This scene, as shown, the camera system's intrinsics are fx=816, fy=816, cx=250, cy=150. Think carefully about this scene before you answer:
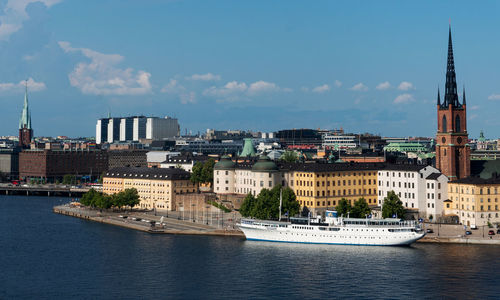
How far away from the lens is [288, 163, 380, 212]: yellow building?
433 ft

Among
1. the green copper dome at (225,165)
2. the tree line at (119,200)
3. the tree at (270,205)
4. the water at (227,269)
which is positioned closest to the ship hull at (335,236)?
the water at (227,269)

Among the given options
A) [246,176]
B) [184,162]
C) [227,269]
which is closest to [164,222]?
[246,176]

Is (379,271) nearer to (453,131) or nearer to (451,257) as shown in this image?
(451,257)

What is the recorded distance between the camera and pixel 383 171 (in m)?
135

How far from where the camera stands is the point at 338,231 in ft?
360

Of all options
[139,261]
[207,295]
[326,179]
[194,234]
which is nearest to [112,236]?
[194,234]

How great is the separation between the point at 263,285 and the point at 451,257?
26765 mm

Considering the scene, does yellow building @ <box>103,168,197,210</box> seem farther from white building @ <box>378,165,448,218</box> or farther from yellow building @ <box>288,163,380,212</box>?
white building @ <box>378,165,448,218</box>

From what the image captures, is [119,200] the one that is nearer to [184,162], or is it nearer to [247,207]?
[247,207]

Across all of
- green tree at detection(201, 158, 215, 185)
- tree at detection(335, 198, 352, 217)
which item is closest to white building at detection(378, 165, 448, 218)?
tree at detection(335, 198, 352, 217)

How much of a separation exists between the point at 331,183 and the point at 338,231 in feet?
79.7

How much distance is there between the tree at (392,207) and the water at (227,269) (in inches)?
575

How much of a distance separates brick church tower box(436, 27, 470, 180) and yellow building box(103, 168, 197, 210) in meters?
51.5

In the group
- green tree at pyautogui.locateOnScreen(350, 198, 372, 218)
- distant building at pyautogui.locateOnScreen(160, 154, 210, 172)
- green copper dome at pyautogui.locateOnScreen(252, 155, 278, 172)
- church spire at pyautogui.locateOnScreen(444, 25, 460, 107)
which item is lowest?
green tree at pyautogui.locateOnScreen(350, 198, 372, 218)
